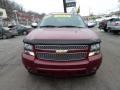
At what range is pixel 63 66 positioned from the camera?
489 cm

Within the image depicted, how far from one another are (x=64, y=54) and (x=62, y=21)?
2.11 m

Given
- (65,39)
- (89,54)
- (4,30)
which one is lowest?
(4,30)

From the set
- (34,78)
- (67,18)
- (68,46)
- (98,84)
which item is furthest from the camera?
(67,18)

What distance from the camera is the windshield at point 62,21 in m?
6.71

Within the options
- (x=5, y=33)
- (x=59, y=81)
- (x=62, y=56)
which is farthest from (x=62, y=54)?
(x=5, y=33)

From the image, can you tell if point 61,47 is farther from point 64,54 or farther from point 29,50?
point 29,50

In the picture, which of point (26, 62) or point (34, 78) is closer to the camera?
point (26, 62)

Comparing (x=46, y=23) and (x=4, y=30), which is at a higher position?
(x=46, y=23)

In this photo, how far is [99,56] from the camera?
5.24 metres

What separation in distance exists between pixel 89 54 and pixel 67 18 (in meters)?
2.27

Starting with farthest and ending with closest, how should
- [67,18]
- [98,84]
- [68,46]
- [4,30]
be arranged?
[4,30] < [67,18] < [98,84] < [68,46]

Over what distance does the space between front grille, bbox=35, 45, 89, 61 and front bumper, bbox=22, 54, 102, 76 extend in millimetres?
93

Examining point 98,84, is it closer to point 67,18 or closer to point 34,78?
point 34,78

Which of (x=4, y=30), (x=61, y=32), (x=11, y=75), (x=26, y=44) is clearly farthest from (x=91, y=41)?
(x=4, y=30)
